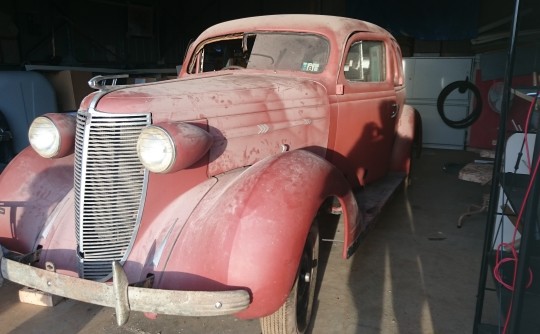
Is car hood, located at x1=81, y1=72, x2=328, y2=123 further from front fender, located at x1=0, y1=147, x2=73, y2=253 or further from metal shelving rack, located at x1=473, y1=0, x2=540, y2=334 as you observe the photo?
metal shelving rack, located at x1=473, y1=0, x2=540, y2=334

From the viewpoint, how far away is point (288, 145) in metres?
2.85

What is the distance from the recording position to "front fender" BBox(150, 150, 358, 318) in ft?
6.02

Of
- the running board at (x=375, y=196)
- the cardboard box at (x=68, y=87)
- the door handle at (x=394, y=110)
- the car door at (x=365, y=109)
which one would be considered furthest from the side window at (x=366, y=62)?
the cardboard box at (x=68, y=87)

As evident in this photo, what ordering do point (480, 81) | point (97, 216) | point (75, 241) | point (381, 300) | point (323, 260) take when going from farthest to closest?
point (480, 81) → point (323, 260) → point (381, 300) → point (75, 241) → point (97, 216)

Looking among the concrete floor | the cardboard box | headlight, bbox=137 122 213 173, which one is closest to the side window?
the concrete floor

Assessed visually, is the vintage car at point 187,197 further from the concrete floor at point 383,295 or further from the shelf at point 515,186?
the shelf at point 515,186

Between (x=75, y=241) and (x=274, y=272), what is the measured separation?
1155mm

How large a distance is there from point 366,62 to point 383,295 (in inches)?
79.3

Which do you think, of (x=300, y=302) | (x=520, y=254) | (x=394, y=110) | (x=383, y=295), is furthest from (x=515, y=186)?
(x=394, y=110)

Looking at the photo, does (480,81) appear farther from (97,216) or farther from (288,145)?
(97,216)

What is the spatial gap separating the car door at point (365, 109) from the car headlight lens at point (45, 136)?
195cm

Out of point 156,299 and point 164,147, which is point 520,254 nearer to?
point 156,299

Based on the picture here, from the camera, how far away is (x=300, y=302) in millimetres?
2402

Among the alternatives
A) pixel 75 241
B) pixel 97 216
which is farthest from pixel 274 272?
pixel 75 241
